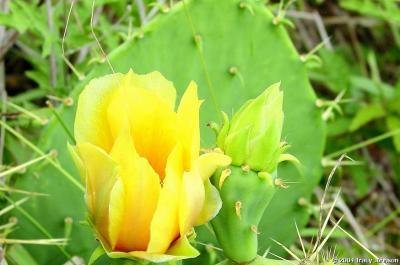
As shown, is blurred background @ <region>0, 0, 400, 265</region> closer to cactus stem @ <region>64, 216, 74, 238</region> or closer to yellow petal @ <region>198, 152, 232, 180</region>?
cactus stem @ <region>64, 216, 74, 238</region>

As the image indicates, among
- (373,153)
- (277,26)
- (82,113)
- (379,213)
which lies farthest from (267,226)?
(373,153)

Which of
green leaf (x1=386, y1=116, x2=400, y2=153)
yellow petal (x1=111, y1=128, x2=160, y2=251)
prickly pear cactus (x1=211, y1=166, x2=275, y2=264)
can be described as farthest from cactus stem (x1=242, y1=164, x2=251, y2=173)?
green leaf (x1=386, y1=116, x2=400, y2=153)

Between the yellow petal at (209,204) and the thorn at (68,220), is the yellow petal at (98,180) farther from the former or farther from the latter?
the thorn at (68,220)

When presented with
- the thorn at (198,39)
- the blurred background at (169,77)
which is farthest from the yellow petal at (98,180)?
the thorn at (198,39)

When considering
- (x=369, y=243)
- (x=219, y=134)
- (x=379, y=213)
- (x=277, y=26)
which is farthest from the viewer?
(x=379, y=213)

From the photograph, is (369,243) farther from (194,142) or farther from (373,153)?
(194,142)

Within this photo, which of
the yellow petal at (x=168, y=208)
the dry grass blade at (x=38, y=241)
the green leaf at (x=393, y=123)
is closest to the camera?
the yellow petal at (x=168, y=208)
